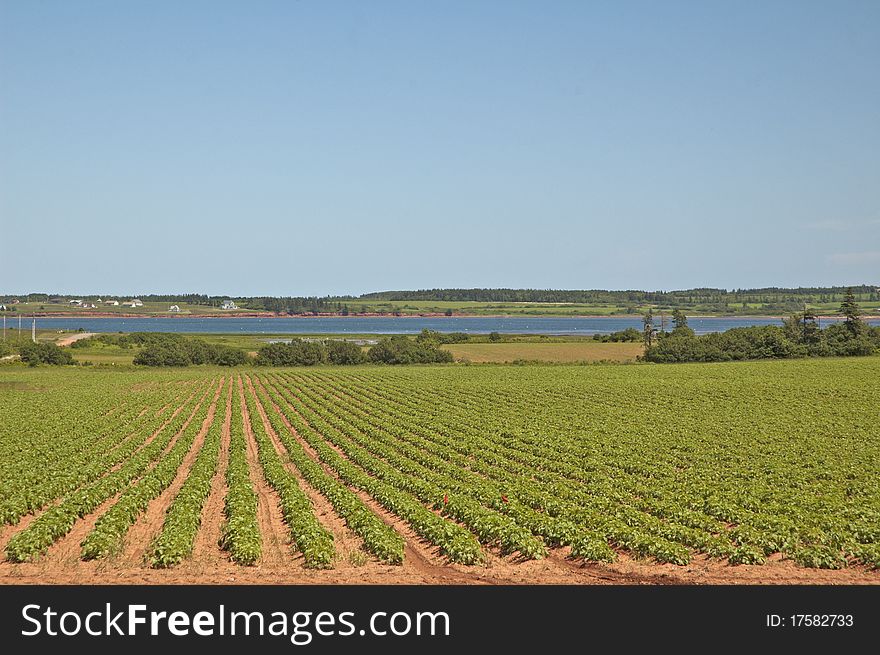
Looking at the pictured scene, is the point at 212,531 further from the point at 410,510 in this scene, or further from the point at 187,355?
the point at 187,355

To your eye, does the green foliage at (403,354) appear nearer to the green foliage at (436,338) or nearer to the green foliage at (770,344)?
the green foliage at (436,338)

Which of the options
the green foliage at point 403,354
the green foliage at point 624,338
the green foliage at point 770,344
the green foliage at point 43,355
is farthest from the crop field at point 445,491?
the green foliage at point 624,338

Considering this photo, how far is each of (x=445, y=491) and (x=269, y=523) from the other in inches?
233

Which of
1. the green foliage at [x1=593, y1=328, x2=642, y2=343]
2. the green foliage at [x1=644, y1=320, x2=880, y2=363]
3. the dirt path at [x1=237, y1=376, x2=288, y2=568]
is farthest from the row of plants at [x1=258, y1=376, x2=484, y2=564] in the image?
the green foliage at [x1=593, y1=328, x2=642, y2=343]

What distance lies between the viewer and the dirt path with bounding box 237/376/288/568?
1977cm

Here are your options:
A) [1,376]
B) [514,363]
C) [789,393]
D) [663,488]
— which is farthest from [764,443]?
[1,376]

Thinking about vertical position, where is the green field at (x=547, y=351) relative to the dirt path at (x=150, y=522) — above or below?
above

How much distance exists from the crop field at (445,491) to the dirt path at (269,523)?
0.08 m

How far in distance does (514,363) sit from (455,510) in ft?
265

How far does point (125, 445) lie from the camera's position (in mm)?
38219

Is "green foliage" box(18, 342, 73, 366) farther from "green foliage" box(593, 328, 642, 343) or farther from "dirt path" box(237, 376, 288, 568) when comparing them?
"green foliage" box(593, 328, 642, 343)

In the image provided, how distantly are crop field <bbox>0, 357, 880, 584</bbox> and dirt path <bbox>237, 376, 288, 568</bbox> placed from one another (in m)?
0.08

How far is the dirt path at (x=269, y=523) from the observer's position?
64.8ft

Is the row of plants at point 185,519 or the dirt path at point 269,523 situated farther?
the dirt path at point 269,523
